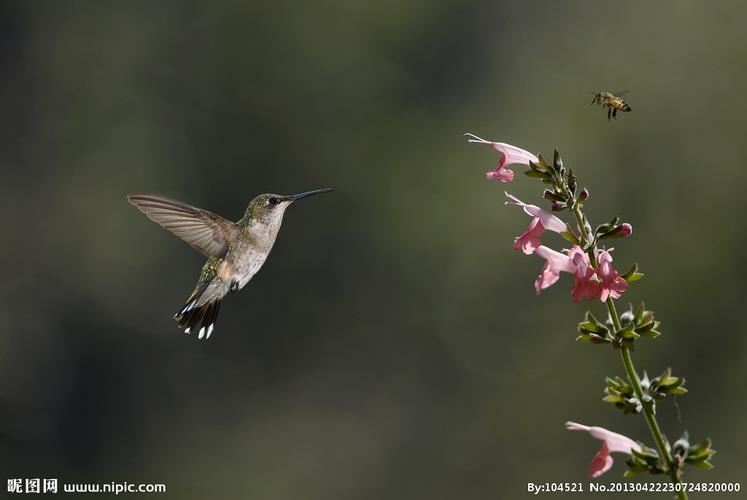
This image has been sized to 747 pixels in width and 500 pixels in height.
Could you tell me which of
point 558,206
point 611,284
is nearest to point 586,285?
point 611,284

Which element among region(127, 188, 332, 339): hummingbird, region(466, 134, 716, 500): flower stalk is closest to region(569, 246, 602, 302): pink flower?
Answer: region(466, 134, 716, 500): flower stalk

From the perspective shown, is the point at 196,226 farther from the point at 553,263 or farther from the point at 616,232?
the point at 616,232

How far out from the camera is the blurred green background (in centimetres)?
1337

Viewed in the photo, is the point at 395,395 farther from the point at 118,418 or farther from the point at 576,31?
the point at 576,31

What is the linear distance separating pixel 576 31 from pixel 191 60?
6.60m

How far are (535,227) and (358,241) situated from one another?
13004mm

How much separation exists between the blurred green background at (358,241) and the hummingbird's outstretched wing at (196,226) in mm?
8749

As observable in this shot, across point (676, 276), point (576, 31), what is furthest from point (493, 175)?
point (576, 31)

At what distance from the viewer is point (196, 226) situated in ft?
11.9

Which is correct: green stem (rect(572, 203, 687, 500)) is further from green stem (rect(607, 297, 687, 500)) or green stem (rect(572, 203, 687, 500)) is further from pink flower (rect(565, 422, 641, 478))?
pink flower (rect(565, 422, 641, 478))

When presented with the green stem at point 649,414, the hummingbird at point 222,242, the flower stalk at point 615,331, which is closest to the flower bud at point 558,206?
the flower stalk at point 615,331

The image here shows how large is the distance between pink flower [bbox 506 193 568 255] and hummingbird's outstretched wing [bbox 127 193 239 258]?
4.63ft

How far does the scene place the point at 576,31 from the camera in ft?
56.8

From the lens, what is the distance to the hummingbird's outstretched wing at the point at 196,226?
11.3ft
